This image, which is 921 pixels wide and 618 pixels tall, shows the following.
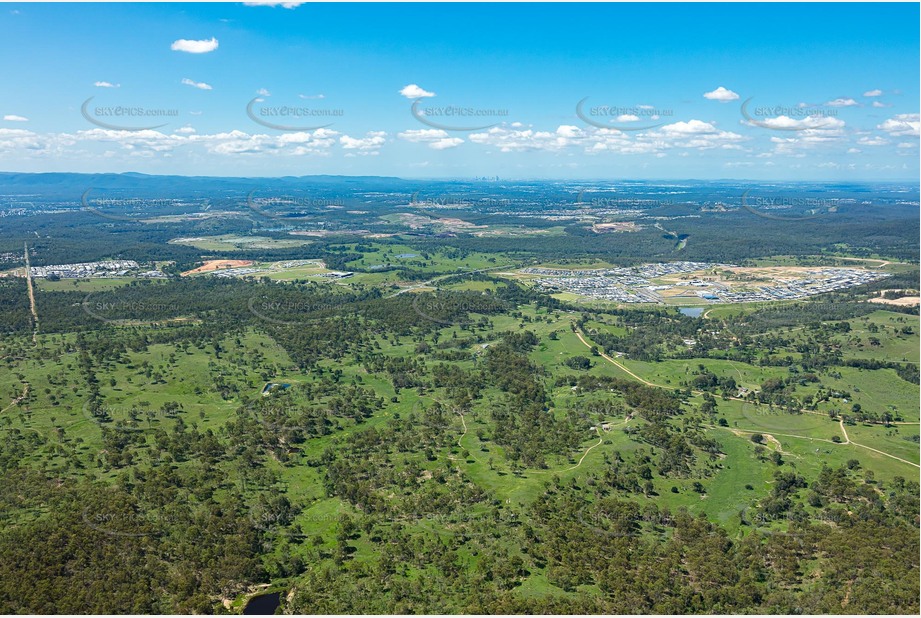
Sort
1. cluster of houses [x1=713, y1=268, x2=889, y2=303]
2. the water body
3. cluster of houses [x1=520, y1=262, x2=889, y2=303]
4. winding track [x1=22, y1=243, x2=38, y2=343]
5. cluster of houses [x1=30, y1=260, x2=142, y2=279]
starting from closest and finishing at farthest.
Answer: the water body < winding track [x1=22, y1=243, x2=38, y2=343] < cluster of houses [x1=713, y1=268, x2=889, y2=303] < cluster of houses [x1=520, y1=262, x2=889, y2=303] < cluster of houses [x1=30, y1=260, x2=142, y2=279]

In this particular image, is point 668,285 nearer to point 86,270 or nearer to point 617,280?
point 617,280

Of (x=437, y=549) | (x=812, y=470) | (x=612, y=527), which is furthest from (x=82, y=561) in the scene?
(x=812, y=470)

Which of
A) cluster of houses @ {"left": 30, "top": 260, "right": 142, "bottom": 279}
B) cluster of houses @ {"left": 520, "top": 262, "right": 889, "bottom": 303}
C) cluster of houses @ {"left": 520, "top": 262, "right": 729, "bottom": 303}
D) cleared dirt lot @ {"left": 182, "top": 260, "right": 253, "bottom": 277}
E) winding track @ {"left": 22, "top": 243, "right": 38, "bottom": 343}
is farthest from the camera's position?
cleared dirt lot @ {"left": 182, "top": 260, "right": 253, "bottom": 277}

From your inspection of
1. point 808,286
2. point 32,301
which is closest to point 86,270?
point 32,301

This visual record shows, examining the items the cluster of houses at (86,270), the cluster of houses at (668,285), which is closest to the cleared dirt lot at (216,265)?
the cluster of houses at (86,270)

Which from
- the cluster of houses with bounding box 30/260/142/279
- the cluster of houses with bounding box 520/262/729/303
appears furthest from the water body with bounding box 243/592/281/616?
the cluster of houses with bounding box 30/260/142/279

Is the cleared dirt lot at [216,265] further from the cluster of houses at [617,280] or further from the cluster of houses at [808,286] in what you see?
the cluster of houses at [808,286]

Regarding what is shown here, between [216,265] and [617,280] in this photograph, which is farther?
[216,265]

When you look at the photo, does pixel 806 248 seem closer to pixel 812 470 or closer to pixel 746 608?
pixel 812 470

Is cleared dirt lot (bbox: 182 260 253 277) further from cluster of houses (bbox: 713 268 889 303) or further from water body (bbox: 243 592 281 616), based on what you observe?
water body (bbox: 243 592 281 616)
